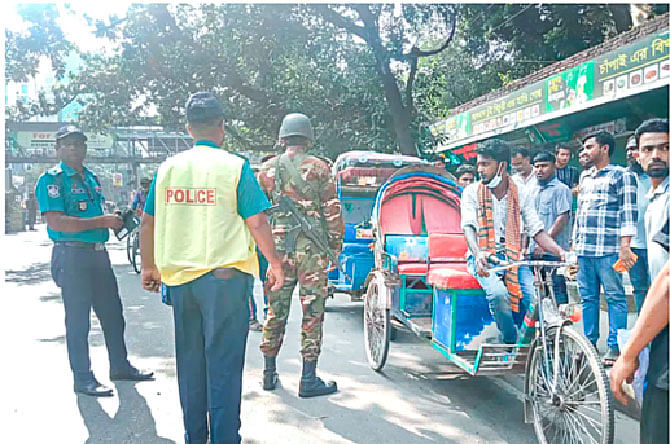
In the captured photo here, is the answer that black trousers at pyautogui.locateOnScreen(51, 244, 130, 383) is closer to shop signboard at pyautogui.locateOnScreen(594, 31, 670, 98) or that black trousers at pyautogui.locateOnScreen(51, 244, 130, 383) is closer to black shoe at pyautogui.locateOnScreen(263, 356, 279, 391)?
black shoe at pyautogui.locateOnScreen(263, 356, 279, 391)

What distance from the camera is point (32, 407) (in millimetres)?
4516

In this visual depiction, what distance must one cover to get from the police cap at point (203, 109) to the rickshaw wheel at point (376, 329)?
2448 mm

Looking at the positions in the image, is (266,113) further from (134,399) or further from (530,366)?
(530,366)

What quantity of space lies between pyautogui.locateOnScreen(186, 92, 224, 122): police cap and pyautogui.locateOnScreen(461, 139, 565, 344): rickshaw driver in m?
1.91

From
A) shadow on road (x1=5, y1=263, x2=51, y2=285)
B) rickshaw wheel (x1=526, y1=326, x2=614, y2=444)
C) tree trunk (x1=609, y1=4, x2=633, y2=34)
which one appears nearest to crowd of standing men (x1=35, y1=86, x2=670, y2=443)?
rickshaw wheel (x1=526, y1=326, x2=614, y2=444)

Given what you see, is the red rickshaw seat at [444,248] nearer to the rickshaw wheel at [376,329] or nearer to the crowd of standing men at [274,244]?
the rickshaw wheel at [376,329]

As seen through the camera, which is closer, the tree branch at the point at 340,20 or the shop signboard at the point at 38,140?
the tree branch at the point at 340,20

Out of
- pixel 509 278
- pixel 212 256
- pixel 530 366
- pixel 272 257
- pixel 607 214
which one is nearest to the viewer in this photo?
pixel 212 256

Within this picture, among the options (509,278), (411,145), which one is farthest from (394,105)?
(509,278)

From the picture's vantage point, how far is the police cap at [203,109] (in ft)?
11.7

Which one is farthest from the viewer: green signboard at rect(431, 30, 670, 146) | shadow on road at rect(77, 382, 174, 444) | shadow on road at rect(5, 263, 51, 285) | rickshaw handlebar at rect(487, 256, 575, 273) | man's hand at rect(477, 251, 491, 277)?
shadow on road at rect(5, 263, 51, 285)

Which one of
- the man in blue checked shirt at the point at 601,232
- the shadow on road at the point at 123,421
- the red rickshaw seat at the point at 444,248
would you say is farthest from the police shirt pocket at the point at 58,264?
the man in blue checked shirt at the point at 601,232

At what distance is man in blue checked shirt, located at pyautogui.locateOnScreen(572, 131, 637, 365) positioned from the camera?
5273 millimetres

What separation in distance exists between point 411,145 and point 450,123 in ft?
10.3
